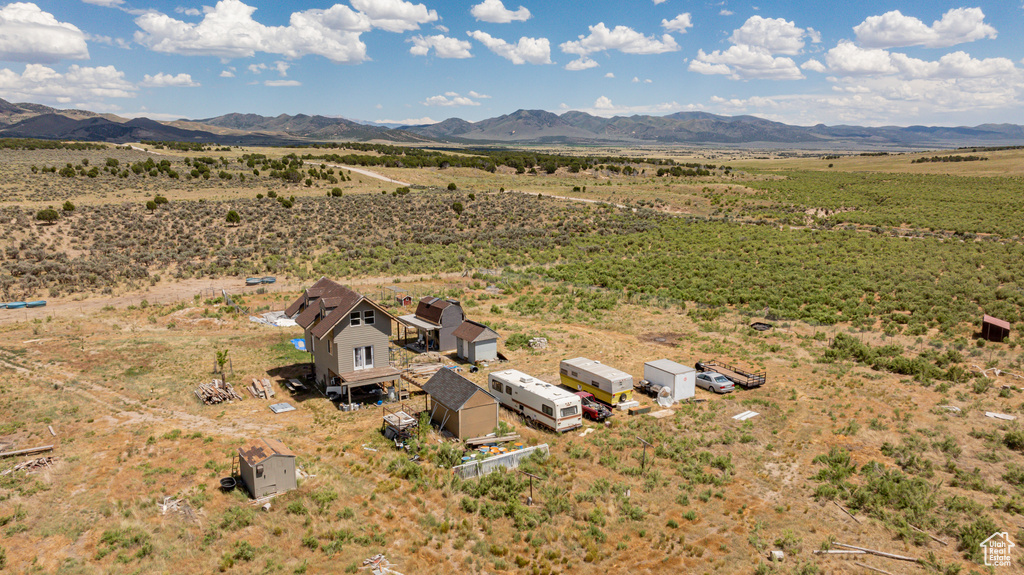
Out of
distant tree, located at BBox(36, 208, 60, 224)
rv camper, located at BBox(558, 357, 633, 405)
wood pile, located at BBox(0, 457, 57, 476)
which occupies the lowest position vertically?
wood pile, located at BBox(0, 457, 57, 476)

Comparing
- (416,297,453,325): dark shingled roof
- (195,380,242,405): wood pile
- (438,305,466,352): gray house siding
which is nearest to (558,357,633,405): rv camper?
(438,305,466,352): gray house siding

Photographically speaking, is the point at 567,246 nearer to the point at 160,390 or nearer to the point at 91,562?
the point at 160,390

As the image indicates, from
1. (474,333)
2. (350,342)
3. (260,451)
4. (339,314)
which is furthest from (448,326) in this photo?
(260,451)

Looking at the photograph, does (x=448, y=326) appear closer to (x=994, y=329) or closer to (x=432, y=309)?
(x=432, y=309)

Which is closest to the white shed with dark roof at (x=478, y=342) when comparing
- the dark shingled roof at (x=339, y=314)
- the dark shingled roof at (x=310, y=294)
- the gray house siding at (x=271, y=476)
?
the dark shingled roof at (x=339, y=314)

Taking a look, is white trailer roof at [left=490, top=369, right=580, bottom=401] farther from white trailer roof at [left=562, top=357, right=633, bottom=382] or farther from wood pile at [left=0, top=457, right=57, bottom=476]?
wood pile at [left=0, top=457, right=57, bottom=476]

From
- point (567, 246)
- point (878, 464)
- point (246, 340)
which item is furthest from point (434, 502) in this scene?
point (567, 246)
